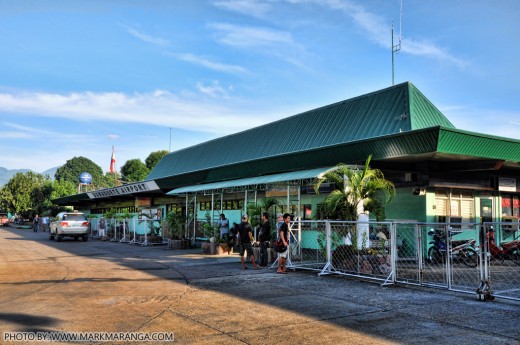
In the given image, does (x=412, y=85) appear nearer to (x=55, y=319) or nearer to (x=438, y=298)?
(x=438, y=298)

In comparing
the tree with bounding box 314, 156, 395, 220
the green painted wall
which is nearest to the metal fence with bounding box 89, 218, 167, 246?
the green painted wall

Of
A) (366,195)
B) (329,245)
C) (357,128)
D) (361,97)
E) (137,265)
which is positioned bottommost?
(137,265)

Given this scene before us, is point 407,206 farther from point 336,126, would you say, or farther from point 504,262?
point 336,126

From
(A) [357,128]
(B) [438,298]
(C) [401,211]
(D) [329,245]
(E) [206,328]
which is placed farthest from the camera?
(A) [357,128]

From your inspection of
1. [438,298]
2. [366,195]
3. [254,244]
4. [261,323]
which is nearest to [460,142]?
[366,195]

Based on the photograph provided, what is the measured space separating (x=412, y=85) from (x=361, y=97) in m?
2.56

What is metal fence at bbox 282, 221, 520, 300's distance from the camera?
989 centimetres

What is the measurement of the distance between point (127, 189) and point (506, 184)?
2533cm

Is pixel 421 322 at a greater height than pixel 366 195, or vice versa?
pixel 366 195

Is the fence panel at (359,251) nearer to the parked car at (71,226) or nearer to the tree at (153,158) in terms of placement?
the parked car at (71,226)

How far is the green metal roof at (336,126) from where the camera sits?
17.9 metres

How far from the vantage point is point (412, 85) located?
60.0 feet

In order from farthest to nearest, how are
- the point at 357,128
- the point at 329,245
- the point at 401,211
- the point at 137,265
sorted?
1. the point at 357,128
2. the point at 401,211
3. the point at 137,265
4. the point at 329,245

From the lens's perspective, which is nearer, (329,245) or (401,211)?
(329,245)
